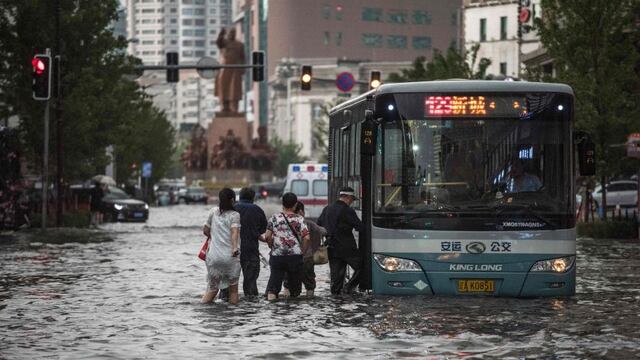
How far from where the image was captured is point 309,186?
166ft

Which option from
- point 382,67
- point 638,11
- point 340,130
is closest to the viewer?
point 340,130

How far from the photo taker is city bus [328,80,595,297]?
757 inches

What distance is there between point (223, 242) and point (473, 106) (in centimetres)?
371

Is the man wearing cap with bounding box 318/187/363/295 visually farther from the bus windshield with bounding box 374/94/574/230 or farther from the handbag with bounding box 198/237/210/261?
the handbag with bounding box 198/237/210/261

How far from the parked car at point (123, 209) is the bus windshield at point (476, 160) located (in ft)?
143

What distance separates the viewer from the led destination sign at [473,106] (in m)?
19.5

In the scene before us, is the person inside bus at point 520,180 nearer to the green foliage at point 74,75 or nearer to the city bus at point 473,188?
the city bus at point 473,188

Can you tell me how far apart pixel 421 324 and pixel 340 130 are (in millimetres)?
7275

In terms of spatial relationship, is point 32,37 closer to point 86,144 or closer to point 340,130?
point 86,144

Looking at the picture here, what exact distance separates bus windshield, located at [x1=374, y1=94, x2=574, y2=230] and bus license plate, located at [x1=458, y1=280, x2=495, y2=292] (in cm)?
80

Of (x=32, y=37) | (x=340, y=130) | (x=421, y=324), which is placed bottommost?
(x=421, y=324)

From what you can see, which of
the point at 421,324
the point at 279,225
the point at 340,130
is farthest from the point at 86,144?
the point at 421,324

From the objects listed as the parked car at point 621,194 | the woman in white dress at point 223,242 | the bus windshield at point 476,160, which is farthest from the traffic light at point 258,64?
the woman in white dress at point 223,242

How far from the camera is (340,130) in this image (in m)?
23.5
